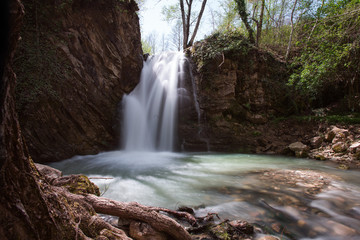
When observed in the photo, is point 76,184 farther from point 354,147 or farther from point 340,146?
point 340,146

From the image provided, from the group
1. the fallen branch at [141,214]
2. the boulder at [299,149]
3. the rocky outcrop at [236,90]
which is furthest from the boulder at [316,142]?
the fallen branch at [141,214]

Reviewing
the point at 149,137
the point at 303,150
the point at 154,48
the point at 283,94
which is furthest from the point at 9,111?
the point at 154,48

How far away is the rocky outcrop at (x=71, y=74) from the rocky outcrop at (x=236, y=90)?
437 centimetres

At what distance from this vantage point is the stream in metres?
2.53

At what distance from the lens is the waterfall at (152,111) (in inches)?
357

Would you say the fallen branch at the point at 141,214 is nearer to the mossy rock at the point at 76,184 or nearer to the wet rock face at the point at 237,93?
the mossy rock at the point at 76,184

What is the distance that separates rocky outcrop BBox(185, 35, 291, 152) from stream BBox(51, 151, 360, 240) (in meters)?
4.16

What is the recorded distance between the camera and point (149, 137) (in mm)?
9477

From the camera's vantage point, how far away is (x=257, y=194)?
3.51m

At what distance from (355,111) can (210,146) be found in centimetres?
767

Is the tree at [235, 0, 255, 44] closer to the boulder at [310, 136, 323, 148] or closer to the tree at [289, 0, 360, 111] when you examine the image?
the tree at [289, 0, 360, 111]

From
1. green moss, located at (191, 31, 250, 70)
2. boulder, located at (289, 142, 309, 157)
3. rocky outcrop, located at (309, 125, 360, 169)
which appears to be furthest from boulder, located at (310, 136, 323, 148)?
green moss, located at (191, 31, 250, 70)

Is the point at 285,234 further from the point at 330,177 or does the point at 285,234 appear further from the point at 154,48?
the point at 154,48

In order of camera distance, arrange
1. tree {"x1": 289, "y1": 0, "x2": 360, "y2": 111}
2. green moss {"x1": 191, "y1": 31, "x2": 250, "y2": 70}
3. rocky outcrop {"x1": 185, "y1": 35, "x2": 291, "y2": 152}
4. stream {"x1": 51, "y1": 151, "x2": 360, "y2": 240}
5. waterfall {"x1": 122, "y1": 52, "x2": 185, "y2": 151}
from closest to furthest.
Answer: stream {"x1": 51, "y1": 151, "x2": 360, "y2": 240}
tree {"x1": 289, "y1": 0, "x2": 360, "y2": 111}
waterfall {"x1": 122, "y1": 52, "x2": 185, "y2": 151}
rocky outcrop {"x1": 185, "y1": 35, "x2": 291, "y2": 152}
green moss {"x1": 191, "y1": 31, "x2": 250, "y2": 70}
